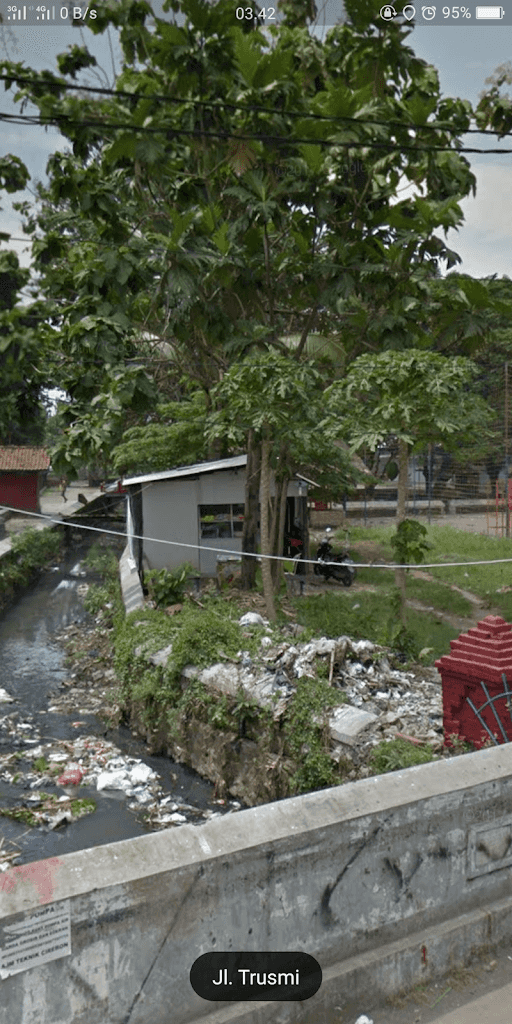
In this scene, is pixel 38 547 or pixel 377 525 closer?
pixel 38 547

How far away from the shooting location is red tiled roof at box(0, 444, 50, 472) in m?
32.4

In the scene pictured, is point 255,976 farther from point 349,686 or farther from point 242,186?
point 242,186

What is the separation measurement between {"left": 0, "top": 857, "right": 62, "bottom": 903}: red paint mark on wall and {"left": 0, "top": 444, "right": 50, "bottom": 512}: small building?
30944 mm

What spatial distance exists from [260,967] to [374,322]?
972 centimetres

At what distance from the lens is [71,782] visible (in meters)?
9.23

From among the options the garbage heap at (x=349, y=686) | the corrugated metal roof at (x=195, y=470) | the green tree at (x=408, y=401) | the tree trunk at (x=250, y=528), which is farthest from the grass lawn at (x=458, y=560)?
the garbage heap at (x=349, y=686)

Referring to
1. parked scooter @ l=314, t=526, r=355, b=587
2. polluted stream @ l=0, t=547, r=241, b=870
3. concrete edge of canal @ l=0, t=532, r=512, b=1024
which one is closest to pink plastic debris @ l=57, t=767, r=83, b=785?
polluted stream @ l=0, t=547, r=241, b=870

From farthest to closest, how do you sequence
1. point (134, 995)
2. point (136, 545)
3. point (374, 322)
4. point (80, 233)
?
point (136, 545)
point (80, 233)
point (374, 322)
point (134, 995)

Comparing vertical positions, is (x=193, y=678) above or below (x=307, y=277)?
below

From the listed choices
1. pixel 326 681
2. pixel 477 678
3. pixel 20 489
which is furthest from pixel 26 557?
pixel 477 678

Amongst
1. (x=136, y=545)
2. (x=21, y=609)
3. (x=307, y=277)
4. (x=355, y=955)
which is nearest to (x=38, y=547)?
(x=21, y=609)

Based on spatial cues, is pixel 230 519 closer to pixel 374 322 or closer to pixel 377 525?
pixel 374 322

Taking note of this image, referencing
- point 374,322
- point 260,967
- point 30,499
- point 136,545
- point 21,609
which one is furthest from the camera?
point 30,499

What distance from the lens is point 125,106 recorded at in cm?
1027
